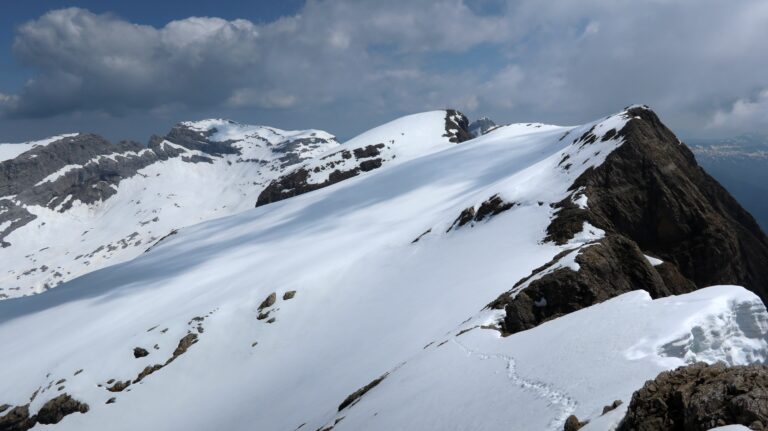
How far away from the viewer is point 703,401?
9578 millimetres

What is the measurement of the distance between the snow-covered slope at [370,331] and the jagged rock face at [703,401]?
0.93m

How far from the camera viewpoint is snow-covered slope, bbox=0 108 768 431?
1614 cm

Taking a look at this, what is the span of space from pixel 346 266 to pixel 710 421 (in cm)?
4657

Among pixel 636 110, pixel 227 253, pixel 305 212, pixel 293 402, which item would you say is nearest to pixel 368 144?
pixel 305 212

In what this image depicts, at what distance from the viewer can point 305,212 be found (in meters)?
97.3

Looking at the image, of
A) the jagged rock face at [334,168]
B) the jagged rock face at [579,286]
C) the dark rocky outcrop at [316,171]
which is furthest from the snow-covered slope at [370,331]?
the jagged rock face at [334,168]

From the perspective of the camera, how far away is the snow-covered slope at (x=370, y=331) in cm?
1614

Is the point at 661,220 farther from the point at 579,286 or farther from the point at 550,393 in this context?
the point at 550,393

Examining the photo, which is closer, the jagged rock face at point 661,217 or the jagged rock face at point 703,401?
the jagged rock face at point 703,401

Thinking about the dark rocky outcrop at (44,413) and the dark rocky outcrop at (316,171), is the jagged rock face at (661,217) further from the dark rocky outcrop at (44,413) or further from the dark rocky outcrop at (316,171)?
the dark rocky outcrop at (316,171)

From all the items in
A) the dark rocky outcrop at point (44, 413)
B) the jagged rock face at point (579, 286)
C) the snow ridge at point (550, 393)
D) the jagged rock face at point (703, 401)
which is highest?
the jagged rock face at point (703, 401)

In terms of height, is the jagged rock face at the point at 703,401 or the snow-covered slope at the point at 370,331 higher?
the jagged rock face at the point at 703,401

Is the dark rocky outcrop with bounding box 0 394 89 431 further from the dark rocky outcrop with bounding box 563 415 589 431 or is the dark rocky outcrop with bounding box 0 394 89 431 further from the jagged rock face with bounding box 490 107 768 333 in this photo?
the dark rocky outcrop with bounding box 563 415 589 431

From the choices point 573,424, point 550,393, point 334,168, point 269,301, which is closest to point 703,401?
point 573,424
